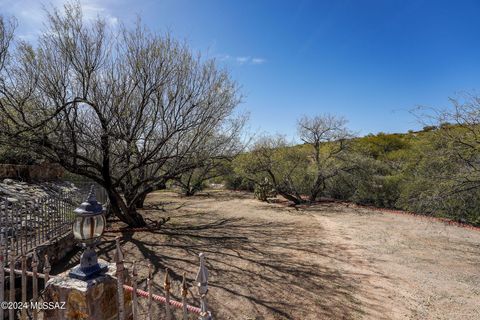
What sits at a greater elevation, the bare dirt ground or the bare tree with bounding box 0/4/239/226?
the bare tree with bounding box 0/4/239/226

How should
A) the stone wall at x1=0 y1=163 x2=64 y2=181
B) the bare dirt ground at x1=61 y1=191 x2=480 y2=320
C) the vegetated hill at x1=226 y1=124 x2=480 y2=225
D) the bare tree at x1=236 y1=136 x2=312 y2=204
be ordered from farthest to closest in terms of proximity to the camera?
the bare tree at x1=236 y1=136 x2=312 y2=204 < the stone wall at x1=0 y1=163 x2=64 y2=181 < the vegetated hill at x1=226 y1=124 x2=480 y2=225 < the bare dirt ground at x1=61 y1=191 x2=480 y2=320

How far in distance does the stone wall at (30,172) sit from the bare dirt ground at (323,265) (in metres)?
5.12

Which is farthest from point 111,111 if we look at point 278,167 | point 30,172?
point 278,167

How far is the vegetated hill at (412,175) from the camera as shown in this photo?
638 cm

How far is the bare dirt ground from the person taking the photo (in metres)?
3.89

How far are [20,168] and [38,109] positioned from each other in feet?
16.5

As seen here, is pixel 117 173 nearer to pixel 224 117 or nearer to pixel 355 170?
pixel 224 117

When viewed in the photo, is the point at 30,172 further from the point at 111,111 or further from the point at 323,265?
the point at 323,265

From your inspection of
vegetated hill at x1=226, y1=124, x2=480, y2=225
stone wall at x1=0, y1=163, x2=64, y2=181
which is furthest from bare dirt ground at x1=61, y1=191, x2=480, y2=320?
stone wall at x1=0, y1=163, x2=64, y2=181

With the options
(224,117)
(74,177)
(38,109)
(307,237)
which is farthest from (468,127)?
(74,177)

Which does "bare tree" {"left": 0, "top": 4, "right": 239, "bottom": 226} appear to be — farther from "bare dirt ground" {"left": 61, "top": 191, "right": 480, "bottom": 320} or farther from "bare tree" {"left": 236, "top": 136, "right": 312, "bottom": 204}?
"bare tree" {"left": 236, "top": 136, "right": 312, "bottom": 204}

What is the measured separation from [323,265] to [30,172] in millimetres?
10776

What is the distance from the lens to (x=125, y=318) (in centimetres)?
246

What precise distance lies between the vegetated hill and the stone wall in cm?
866
